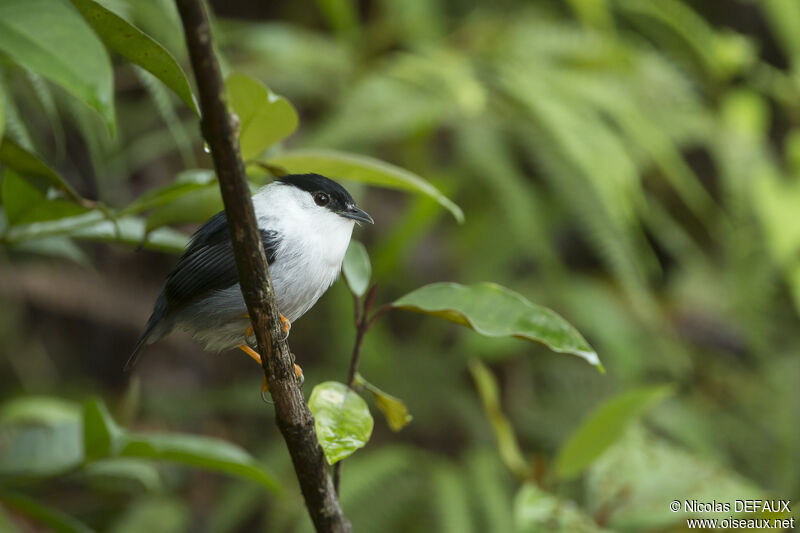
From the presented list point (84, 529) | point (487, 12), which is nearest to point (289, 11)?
point (487, 12)

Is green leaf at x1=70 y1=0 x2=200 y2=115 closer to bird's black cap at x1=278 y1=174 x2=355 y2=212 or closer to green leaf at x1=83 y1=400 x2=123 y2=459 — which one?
bird's black cap at x1=278 y1=174 x2=355 y2=212

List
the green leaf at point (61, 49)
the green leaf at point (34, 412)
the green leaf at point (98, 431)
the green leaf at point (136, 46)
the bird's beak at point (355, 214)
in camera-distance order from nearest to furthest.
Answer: the green leaf at point (61, 49), the green leaf at point (136, 46), the green leaf at point (98, 431), the bird's beak at point (355, 214), the green leaf at point (34, 412)

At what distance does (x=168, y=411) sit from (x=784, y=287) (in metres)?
2.91

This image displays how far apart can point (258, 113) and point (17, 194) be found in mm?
489

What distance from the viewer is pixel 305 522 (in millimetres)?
2617

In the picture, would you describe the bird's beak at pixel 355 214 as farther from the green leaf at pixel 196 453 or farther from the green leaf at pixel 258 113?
the green leaf at pixel 196 453

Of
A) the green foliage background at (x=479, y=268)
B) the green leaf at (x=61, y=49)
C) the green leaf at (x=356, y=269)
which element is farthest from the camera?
the green foliage background at (x=479, y=268)

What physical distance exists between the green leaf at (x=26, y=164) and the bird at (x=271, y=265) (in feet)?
0.88

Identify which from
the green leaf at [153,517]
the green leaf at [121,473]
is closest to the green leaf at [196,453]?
the green leaf at [121,473]

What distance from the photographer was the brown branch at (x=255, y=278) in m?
0.74

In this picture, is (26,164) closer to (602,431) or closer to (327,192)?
(327,192)

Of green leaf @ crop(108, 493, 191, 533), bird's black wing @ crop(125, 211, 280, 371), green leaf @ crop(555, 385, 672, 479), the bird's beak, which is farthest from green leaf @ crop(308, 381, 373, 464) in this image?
green leaf @ crop(108, 493, 191, 533)

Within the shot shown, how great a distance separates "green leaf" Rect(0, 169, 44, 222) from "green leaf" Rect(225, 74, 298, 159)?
40cm

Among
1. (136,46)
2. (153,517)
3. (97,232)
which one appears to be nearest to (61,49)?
(136,46)
